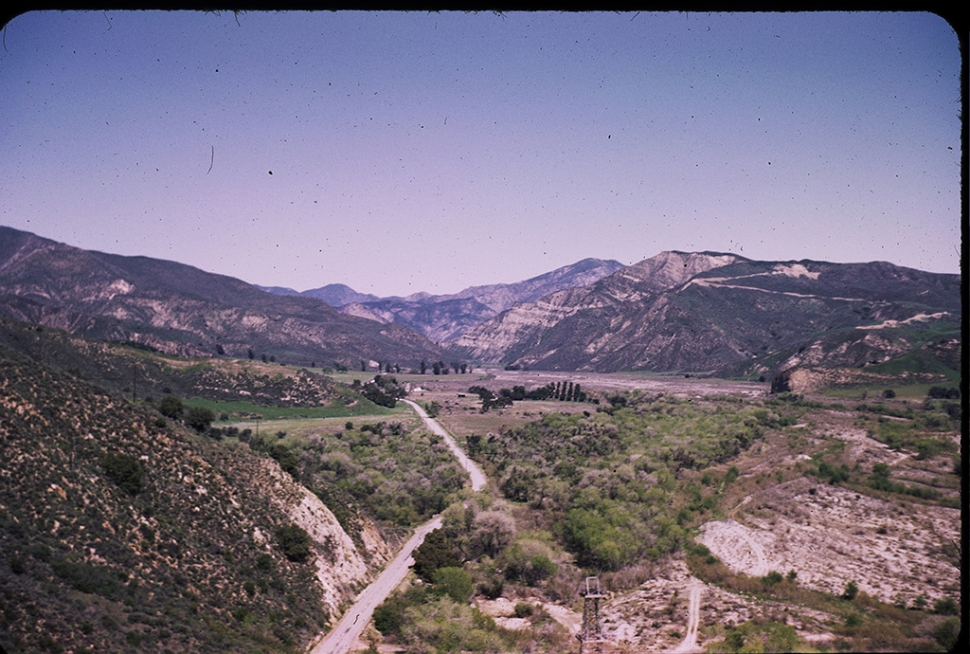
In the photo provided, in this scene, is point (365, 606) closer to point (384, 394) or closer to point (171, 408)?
point (171, 408)

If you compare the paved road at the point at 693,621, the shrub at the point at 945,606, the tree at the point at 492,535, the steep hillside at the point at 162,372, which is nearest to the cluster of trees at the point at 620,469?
the tree at the point at 492,535

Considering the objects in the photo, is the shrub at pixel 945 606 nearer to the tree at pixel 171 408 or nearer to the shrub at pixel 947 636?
the shrub at pixel 947 636

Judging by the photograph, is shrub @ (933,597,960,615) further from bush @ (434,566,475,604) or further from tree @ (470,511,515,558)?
tree @ (470,511,515,558)

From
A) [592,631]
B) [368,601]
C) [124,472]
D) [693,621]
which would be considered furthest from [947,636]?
[124,472]

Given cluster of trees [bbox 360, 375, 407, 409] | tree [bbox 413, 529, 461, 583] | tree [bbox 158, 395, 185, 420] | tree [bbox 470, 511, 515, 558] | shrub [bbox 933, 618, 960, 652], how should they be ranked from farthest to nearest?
cluster of trees [bbox 360, 375, 407, 409] < tree [bbox 470, 511, 515, 558] < tree [bbox 158, 395, 185, 420] < tree [bbox 413, 529, 461, 583] < shrub [bbox 933, 618, 960, 652]

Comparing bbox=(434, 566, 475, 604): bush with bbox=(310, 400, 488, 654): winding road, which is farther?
bbox=(434, 566, 475, 604): bush

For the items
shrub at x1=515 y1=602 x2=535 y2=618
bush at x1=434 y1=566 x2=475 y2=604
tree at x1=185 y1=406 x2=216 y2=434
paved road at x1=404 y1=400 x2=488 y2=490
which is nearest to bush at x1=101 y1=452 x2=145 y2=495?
tree at x1=185 y1=406 x2=216 y2=434
